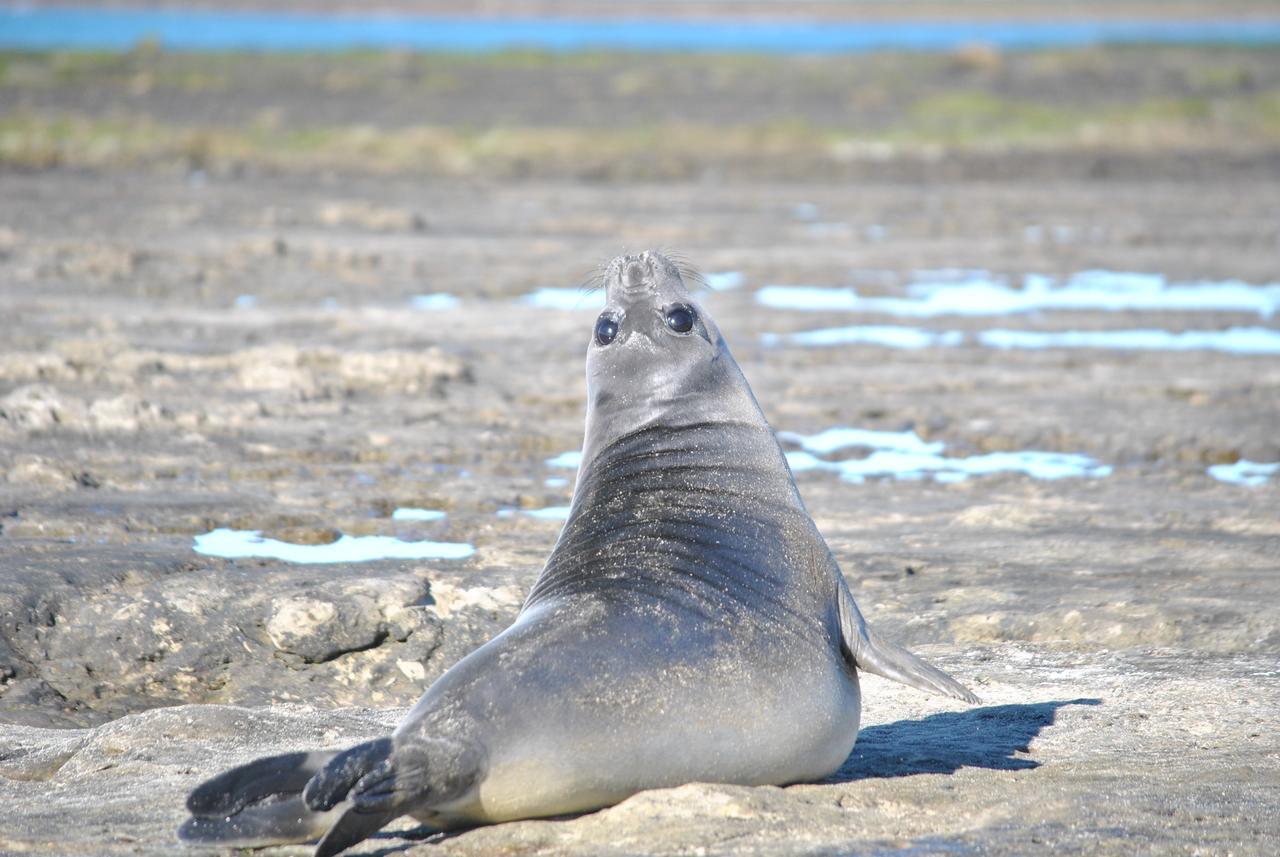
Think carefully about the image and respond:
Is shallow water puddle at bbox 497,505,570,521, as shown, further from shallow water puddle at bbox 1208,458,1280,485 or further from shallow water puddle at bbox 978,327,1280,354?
shallow water puddle at bbox 978,327,1280,354

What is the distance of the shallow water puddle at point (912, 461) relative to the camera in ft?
26.9

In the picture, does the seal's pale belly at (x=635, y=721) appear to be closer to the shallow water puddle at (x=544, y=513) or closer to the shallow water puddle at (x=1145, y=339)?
the shallow water puddle at (x=544, y=513)

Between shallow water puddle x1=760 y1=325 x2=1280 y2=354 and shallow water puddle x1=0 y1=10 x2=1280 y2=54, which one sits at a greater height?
shallow water puddle x1=0 y1=10 x2=1280 y2=54

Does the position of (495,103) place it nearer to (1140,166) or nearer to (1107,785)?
(1140,166)

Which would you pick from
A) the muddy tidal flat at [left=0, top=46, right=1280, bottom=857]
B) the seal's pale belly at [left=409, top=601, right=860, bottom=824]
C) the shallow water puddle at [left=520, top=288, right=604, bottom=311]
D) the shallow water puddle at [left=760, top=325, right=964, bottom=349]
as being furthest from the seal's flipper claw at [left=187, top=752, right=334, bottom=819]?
the shallow water puddle at [left=520, top=288, right=604, bottom=311]

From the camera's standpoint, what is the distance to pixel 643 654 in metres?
4.10

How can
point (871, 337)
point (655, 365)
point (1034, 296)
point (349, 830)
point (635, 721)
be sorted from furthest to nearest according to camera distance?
1. point (1034, 296)
2. point (871, 337)
3. point (655, 365)
4. point (635, 721)
5. point (349, 830)

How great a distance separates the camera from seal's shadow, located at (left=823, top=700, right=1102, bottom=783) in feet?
15.0

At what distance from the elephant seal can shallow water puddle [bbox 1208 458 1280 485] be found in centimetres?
405

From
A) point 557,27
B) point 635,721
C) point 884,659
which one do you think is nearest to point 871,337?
point 884,659

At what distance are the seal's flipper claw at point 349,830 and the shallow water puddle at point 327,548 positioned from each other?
111 inches

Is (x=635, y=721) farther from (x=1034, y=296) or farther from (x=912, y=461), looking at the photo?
(x=1034, y=296)

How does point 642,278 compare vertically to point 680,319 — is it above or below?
above

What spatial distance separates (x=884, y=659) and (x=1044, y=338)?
7.87 meters
